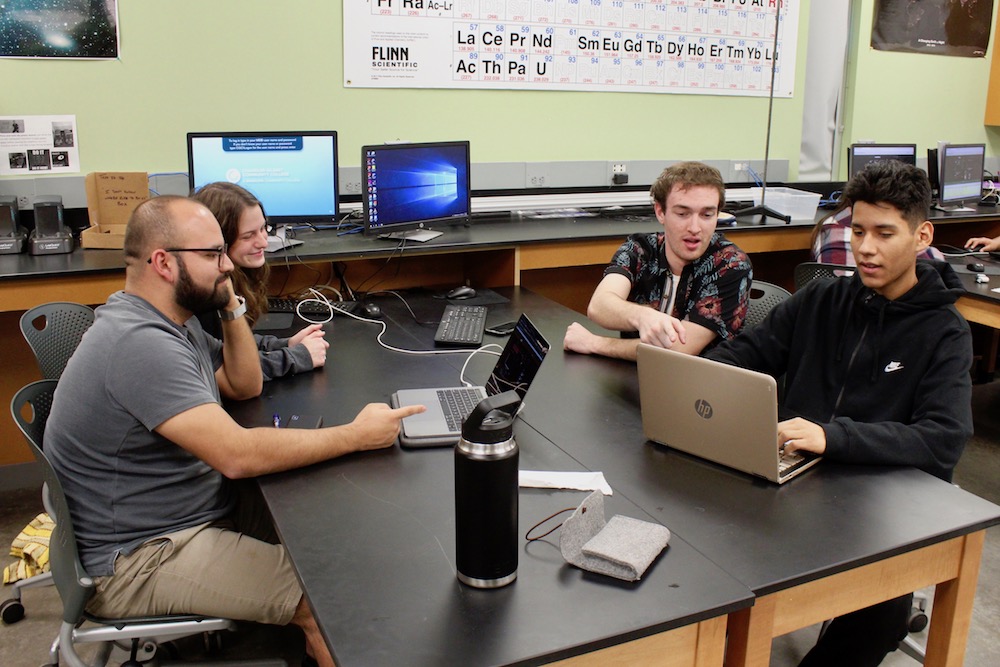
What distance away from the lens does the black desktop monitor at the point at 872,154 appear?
454 centimetres

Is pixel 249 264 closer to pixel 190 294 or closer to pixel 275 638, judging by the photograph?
pixel 190 294

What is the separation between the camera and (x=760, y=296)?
103 inches

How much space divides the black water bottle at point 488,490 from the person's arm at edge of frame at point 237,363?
1018mm

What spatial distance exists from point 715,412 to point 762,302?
1.13 metres

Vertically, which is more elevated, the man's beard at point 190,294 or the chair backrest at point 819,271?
the man's beard at point 190,294

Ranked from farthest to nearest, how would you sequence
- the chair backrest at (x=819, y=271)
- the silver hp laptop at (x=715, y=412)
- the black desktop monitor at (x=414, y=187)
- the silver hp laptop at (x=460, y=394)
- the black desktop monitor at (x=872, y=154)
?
1. the black desktop monitor at (x=872, y=154)
2. the black desktop monitor at (x=414, y=187)
3. the chair backrest at (x=819, y=271)
4. the silver hp laptop at (x=460, y=394)
5. the silver hp laptop at (x=715, y=412)

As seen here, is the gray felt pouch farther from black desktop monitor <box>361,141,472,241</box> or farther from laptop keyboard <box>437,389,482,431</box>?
black desktop monitor <box>361,141,472,241</box>

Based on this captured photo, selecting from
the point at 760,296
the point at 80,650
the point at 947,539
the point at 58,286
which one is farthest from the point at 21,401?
the point at 760,296

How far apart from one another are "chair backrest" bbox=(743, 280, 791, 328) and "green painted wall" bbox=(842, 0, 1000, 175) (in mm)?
3224

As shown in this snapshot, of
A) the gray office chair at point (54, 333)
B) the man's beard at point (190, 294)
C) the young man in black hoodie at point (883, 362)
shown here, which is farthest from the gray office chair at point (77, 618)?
the young man in black hoodie at point (883, 362)

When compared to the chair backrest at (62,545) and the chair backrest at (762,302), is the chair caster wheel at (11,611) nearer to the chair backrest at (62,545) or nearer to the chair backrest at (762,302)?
the chair backrest at (62,545)

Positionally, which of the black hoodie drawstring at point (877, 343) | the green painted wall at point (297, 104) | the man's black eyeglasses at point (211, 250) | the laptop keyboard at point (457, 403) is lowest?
the laptop keyboard at point (457, 403)

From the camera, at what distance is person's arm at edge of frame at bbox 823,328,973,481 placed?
1.60 meters

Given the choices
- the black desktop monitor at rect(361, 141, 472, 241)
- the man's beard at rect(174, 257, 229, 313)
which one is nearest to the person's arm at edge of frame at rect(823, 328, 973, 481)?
the man's beard at rect(174, 257, 229, 313)
